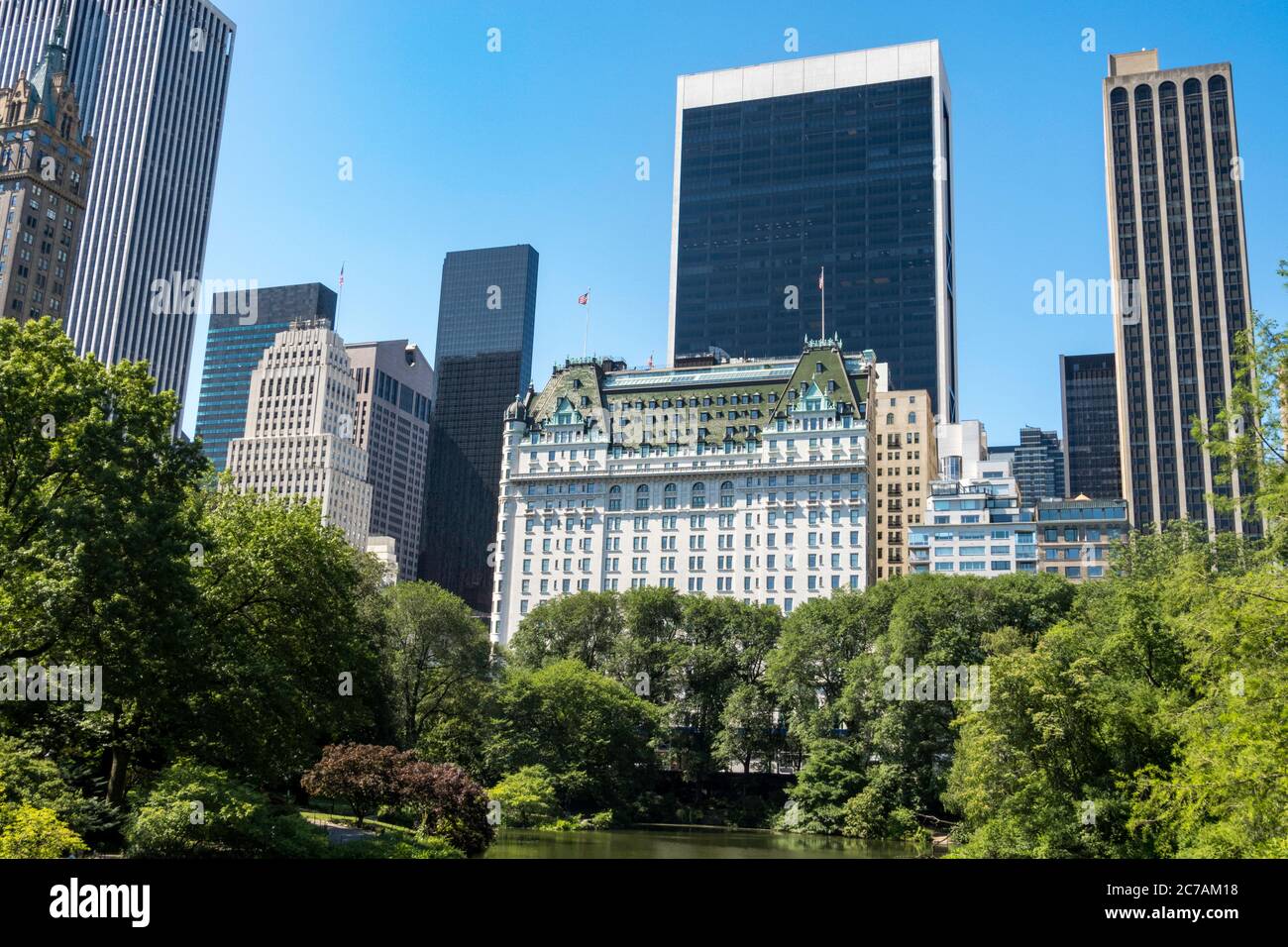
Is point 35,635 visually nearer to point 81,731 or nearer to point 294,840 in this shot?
point 81,731

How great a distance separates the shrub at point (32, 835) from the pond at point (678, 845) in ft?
77.0

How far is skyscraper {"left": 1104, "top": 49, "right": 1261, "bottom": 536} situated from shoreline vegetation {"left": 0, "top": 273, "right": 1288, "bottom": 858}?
118 metres

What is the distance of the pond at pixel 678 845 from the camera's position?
5259cm

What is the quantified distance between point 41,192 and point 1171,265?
176501mm

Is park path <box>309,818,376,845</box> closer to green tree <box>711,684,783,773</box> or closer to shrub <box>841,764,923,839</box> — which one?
shrub <box>841,764,923,839</box>

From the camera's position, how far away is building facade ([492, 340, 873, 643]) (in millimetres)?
131375

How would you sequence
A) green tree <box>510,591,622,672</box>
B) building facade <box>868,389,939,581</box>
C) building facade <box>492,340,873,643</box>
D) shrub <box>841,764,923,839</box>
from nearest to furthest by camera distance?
shrub <box>841,764,923,839</box> → green tree <box>510,591,622,672</box> → building facade <box>492,340,873,643</box> → building facade <box>868,389,939,581</box>

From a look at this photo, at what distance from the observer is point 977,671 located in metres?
49.7

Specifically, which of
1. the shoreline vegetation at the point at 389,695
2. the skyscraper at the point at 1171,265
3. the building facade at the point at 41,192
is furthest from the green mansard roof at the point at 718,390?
the building facade at the point at 41,192

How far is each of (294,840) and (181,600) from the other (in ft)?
25.9

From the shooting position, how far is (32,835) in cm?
2341

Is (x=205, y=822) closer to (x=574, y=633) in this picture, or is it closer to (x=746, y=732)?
(x=746, y=732)

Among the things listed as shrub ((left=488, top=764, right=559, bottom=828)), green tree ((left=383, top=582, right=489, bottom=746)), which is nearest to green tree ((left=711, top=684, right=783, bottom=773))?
shrub ((left=488, top=764, right=559, bottom=828))
